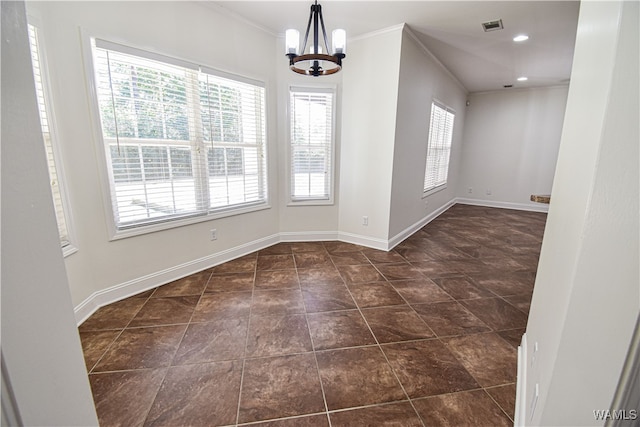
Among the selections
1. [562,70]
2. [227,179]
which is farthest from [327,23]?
[562,70]

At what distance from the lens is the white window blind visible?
1763 mm

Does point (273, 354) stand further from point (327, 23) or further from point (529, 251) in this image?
point (529, 251)

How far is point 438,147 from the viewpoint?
5.30 meters

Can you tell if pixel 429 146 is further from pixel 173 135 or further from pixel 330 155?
pixel 173 135

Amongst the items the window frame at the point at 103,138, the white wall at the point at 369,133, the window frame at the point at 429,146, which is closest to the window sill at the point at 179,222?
the window frame at the point at 103,138

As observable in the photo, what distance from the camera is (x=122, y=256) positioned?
2.43 meters

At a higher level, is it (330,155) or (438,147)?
(438,147)

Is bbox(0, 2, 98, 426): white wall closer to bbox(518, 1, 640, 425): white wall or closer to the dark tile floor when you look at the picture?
the dark tile floor

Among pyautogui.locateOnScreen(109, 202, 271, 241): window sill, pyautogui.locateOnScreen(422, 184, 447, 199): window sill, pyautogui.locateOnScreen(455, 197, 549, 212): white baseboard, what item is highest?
pyautogui.locateOnScreen(422, 184, 447, 199): window sill

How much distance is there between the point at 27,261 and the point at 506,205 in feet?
26.7

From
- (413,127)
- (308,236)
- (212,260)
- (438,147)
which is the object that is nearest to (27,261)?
(212,260)

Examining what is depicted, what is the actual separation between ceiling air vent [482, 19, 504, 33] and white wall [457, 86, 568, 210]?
400 centimetres

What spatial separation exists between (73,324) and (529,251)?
4.82 meters
